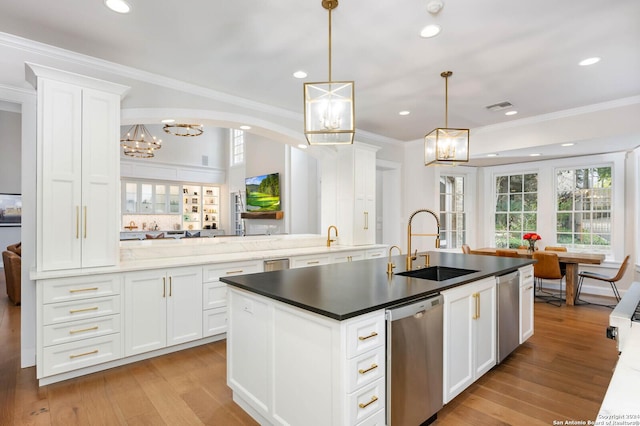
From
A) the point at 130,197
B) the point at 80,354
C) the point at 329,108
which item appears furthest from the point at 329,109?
the point at 130,197

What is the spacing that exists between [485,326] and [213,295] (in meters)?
2.56

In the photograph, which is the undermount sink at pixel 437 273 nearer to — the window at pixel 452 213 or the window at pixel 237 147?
the window at pixel 452 213

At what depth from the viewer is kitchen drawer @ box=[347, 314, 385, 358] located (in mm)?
1602

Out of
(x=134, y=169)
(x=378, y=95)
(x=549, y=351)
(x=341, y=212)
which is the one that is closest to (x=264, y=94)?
(x=378, y=95)

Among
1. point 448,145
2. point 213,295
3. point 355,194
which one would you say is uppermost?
point 448,145

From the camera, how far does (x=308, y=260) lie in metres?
4.41

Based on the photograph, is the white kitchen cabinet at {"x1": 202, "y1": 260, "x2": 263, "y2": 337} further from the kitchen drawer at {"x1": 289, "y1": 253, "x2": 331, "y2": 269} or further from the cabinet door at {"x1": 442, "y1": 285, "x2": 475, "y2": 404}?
the cabinet door at {"x1": 442, "y1": 285, "x2": 475, "y2": 404}

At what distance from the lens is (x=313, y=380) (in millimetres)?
1712

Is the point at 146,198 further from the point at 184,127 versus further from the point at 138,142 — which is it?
the point at 184,127

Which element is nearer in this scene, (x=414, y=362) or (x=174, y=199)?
(x=414, y=362)

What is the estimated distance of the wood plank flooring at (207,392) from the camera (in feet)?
7.25

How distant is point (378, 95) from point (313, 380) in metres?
3.56

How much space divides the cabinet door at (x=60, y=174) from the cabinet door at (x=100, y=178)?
0.15ft

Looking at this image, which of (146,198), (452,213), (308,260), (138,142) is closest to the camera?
(308,260)
